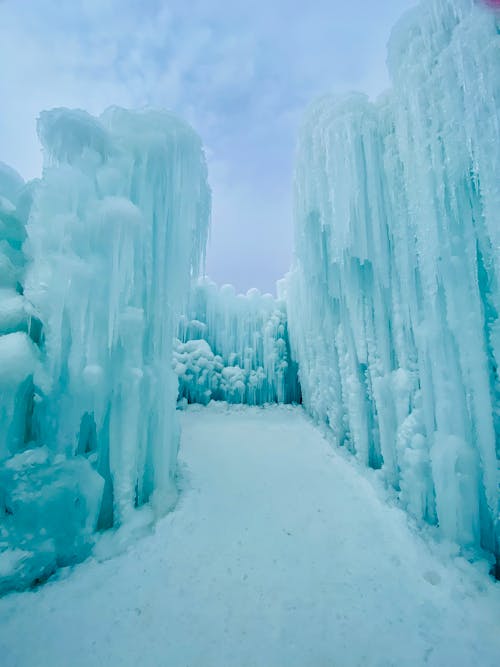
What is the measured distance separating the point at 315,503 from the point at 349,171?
531 cm

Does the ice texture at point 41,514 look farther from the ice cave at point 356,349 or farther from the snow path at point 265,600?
the snow path at point 265,600

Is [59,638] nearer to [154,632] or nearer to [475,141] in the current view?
[154,632]

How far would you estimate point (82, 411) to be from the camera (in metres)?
3.46

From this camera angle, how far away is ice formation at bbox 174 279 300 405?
41.4 ft

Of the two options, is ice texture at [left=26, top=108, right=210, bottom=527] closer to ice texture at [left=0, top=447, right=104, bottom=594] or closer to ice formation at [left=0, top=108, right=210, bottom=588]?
→ ice formation at [left=0, top=108, right=210, bottom=588]

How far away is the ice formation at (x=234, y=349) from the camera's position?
12.6 metres

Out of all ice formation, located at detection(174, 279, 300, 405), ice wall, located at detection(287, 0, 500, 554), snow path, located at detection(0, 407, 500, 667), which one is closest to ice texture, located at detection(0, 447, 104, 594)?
snow path, located at detection(0, 407, 500, 667)

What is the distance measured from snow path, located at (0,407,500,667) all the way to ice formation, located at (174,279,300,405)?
27.1 ft

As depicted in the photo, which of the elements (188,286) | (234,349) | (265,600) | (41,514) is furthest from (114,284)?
(234,349)

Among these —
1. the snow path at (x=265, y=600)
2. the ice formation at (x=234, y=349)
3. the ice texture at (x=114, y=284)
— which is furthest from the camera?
the ice formation at (x=234, y=349)

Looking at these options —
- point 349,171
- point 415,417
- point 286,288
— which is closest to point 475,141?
point 349,171

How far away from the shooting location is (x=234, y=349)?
45.4ft

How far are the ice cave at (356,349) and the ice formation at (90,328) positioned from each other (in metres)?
0.02

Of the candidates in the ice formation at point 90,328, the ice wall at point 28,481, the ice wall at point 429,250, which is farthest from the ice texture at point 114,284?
the ice wall at point 429,250
